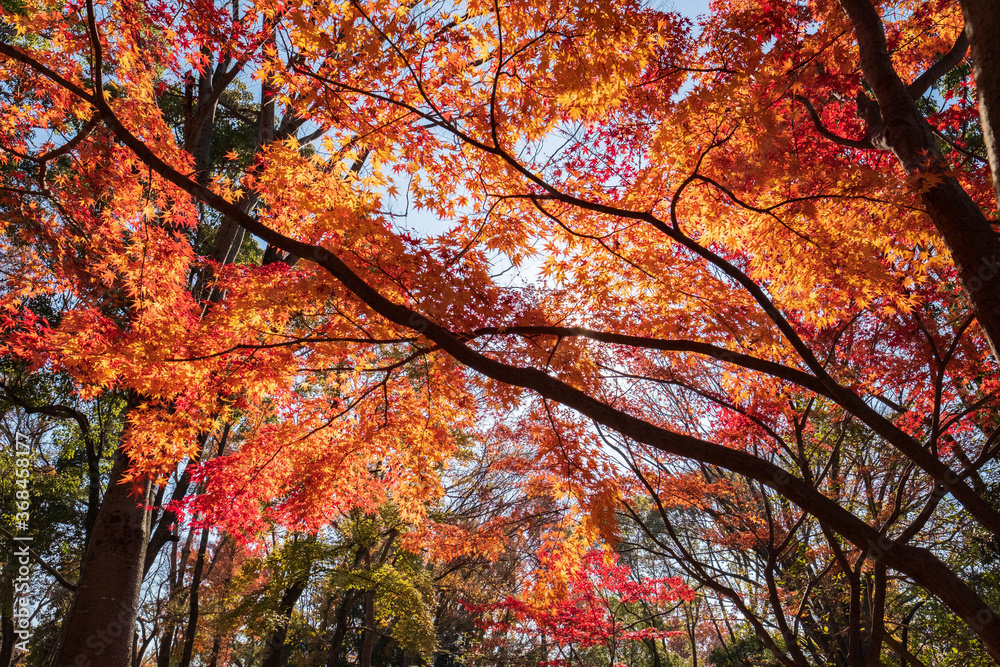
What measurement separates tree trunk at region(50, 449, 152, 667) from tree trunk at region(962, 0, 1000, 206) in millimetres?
6838

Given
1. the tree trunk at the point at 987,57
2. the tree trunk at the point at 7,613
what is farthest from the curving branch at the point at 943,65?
the tree trunk at the point at 7,613

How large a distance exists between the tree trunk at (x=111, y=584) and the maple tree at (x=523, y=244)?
1.1 inches

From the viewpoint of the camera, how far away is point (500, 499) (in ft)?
39.7

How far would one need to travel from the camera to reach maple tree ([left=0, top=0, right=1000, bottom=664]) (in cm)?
312

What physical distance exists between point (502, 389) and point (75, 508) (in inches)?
610

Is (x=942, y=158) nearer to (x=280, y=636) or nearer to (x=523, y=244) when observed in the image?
(x=523, y=244)

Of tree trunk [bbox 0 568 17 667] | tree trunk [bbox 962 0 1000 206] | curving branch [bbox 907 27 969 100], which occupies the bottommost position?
tree trunk [bbox 962 0 1000 206]

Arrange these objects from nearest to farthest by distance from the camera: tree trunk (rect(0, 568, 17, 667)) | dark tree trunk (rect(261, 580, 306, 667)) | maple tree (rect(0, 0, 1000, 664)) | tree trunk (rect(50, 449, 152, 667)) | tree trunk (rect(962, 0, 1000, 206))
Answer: tree trunk (rect(962, 0, 1000, 206)) → maple tree (rect(0, 0, 1000, 664)) → tree trunk (rect(50, 449, 152, 667)) → dark tree trunk (rect(261, 580, 306, 667)) → tree trunk (rect(0, 568, 17, 667))

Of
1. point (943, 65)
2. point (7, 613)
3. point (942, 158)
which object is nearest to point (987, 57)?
point (942, 158)

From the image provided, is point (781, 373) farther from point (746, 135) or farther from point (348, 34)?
point (348, 34)

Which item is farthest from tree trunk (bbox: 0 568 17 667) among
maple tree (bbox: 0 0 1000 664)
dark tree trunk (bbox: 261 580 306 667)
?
maple tree (bbox: 0 0 1000 664)

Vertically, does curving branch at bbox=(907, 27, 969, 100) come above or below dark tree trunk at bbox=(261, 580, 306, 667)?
above

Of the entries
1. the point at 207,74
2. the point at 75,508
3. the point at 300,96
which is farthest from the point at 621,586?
the point at 75,508

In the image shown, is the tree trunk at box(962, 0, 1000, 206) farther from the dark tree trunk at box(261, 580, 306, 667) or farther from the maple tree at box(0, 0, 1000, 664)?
the dark tree trunk at box(261, 580, 306, 667)
